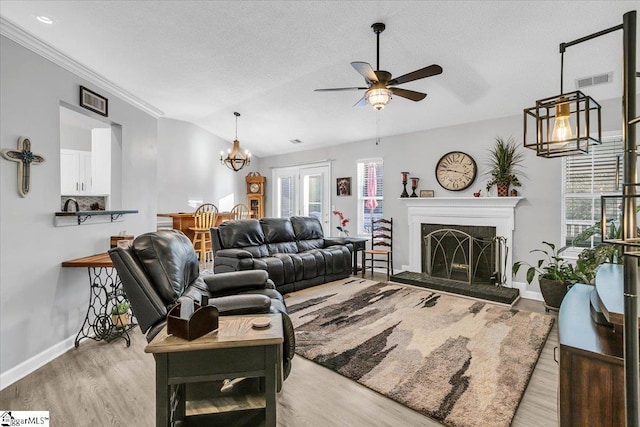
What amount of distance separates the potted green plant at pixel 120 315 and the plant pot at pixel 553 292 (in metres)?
4.53

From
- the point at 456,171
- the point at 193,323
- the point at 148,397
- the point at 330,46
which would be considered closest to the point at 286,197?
the point at 456,171

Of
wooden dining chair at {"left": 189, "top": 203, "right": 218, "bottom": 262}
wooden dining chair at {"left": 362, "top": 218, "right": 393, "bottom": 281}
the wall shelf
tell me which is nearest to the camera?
the wall shelf

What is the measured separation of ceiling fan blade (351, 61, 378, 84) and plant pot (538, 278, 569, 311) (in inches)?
120

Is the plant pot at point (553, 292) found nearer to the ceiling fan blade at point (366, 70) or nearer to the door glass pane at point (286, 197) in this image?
the ceiling fan blade at point (366, 70)

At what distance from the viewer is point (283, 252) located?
4.94m

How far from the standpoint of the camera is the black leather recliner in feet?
6.02

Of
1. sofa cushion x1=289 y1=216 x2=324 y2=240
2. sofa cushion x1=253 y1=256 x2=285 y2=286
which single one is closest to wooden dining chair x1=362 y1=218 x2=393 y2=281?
sofa cushion x1=289 y1=216 x2=324 y2=240

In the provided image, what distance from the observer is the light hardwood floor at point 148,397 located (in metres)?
1.88

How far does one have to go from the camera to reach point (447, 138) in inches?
201

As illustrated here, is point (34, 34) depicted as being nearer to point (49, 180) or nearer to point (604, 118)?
point (49, 180)

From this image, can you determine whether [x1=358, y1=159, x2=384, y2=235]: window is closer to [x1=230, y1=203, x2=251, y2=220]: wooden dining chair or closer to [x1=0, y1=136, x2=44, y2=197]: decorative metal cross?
[x1=230, y1=203, x2=251, y2=220]: wooden dining chair

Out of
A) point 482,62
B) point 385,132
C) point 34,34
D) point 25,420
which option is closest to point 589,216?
point 482,62

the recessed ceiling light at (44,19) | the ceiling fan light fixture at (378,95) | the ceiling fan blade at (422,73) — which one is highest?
the recessed ceiling light at (44,19)

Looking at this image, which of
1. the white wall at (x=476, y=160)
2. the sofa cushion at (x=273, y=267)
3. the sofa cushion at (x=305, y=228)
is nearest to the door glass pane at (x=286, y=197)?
the white wall at (x=476, y=160)
